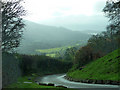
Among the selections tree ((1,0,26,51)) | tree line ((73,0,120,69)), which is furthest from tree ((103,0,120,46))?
tree ((1,0,26,51))

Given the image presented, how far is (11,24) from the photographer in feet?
68.6

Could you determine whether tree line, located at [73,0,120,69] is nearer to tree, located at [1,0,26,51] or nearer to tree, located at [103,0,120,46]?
tree, located at [103,0,120,46]

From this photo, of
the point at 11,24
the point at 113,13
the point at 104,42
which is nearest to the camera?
the point at 11,24

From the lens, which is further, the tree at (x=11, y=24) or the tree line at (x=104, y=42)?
the tree line at (x=104, y=42)

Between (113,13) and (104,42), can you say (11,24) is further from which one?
(104,42)

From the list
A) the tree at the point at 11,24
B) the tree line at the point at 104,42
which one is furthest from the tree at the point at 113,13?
the tree at the point at 11,24

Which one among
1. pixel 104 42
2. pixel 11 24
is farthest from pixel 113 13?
pixel 104 42

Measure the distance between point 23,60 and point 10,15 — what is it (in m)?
94.3

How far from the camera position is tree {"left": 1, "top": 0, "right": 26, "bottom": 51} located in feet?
64.7

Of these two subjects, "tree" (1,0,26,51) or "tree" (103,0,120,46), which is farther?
"tree" (103,0,120,46)

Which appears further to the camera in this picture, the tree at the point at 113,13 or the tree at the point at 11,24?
the tree at the point at 113,13

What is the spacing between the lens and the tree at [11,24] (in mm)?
19719

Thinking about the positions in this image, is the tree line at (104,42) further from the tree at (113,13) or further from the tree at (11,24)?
the tree at (11,24)

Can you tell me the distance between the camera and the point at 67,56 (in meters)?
157
